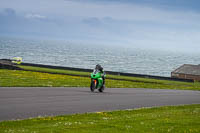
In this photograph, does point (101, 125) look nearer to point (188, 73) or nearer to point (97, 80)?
point (97, 80)

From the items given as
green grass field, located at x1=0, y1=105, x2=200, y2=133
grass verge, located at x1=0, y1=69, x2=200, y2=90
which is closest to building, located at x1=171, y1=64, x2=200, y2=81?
grass verge, located at x1=0, y1=69, x2=200, y2=90

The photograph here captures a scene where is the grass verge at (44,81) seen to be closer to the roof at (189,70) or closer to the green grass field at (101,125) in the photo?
the green grass field at (101,125)

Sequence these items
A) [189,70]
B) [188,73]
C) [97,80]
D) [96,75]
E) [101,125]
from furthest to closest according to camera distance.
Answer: [189,70] < [188,73] < [97,80] < [96,75] < [101,125]

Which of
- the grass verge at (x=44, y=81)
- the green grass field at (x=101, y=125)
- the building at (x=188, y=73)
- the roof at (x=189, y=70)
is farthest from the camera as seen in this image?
the roof at (x=189, y=70)

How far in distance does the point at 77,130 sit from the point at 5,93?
10.6 metres

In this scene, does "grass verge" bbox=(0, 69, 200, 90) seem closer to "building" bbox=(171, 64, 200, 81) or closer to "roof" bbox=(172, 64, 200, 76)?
"building" bbox=(171, 64, 200, 81)

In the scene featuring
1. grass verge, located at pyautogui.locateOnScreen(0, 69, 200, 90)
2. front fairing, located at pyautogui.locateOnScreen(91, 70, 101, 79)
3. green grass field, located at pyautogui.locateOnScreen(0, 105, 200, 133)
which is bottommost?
green grass field, located at pyautogui.locateOnScreen(0, 105, 200, 133)

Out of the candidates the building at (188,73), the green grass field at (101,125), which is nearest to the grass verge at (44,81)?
the green grass field at (101,125)

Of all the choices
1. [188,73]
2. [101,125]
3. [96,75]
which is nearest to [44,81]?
[96,75]

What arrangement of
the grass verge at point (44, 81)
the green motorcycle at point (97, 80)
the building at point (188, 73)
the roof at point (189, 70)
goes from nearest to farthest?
the green motorcycle at point (97, 80) < the grass verge at point (44, 81) < the building at point (188, 73) < the roof at point (189, 70)

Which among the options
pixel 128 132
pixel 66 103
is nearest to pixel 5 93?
pixel 66 103

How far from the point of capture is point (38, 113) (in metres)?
16.1

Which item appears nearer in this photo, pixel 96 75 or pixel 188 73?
pixel 96 75

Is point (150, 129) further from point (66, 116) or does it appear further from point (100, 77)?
point (100, 77)
